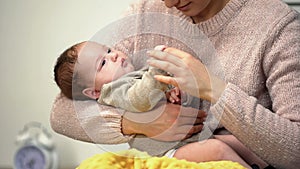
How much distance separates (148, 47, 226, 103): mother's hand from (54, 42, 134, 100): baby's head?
0.29 ft

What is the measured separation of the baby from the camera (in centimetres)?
98

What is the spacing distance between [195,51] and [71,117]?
1.16ft

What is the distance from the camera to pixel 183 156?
1023 mm

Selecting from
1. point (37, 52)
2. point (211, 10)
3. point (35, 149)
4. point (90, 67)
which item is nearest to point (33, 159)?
point (35, 149)

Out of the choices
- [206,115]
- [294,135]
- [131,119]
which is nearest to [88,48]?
[131,119]

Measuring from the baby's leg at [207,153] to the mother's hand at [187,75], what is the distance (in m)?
0.10

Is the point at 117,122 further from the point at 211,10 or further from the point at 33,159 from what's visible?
the point at 33,159

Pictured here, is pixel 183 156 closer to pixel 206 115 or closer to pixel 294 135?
pixel 206 115

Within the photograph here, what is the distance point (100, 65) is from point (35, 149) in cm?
75

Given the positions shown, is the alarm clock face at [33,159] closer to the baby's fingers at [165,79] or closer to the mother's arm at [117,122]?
the mother's arm at [117,122]

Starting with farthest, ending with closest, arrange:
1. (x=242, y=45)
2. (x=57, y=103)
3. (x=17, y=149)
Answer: (x=17, y=149) → (x=57, y=103) → (x=242, y=45)

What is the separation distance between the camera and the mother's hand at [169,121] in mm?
1045

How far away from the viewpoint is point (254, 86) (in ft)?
3.64

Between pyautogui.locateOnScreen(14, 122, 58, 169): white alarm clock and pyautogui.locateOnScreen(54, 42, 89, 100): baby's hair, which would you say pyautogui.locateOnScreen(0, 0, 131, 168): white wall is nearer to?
pyautogui.locateOnScreen(14, 122, 58, 169): white alarm clock
